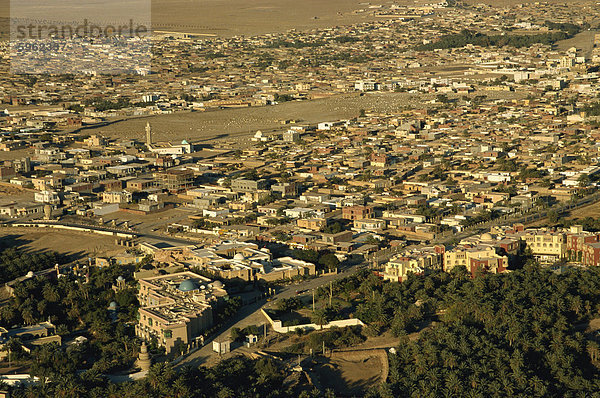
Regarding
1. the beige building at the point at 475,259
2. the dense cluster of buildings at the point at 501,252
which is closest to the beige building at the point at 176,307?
the dense cluster of buildings at the point at 501,252

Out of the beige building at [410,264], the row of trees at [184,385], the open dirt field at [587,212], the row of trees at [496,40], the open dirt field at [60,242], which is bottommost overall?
the row of trees at [184,385]

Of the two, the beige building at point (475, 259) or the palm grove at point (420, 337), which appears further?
the beige building at point (475, 259)

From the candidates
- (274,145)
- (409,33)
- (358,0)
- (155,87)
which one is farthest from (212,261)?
(358,0)

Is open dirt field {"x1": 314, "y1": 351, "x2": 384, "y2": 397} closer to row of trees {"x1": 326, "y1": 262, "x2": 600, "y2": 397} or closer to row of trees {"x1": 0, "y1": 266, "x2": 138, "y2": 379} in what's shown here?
row of trees {"x1": 326, "y1": 262, "x2": 600, "y2": 397}

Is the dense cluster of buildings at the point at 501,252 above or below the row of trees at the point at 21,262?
above

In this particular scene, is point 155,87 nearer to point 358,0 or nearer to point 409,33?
point 409,33

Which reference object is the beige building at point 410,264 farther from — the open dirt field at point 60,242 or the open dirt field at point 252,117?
the open dirt field at point 252,117

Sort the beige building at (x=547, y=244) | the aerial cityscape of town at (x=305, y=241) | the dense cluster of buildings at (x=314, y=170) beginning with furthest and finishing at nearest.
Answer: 1. the beige building at (x=547, y=244)
2. the dense cluster of buildings at (x=314, y=170)
3. the aerial cityscape of town at (x=305, y=241)

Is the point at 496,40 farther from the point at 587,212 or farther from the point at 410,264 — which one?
the point at 410,264
